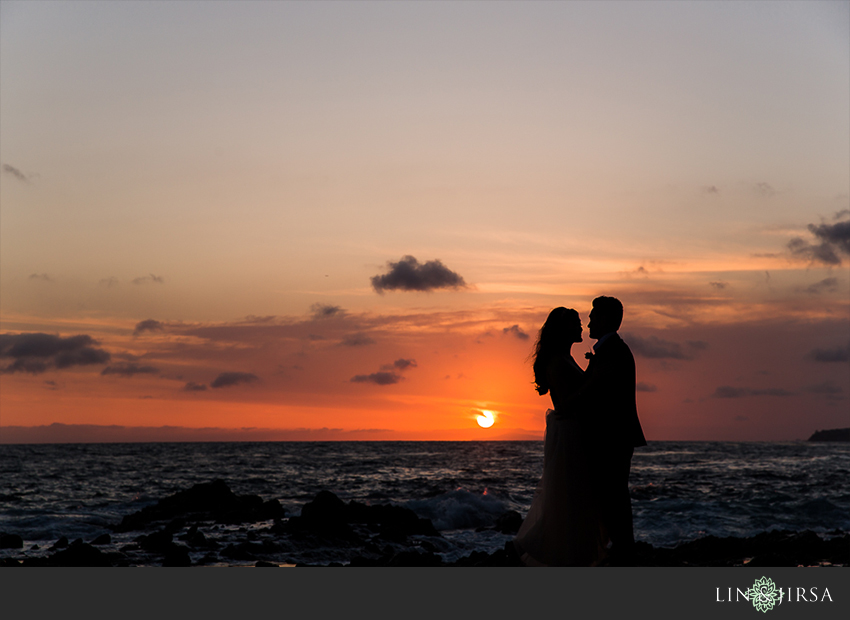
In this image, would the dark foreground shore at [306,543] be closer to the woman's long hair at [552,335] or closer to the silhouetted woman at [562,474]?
the silhouetted woman at [562,474]

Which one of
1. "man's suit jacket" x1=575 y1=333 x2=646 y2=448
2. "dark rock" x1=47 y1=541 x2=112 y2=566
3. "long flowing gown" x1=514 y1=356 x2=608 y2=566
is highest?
"man's suit jacket" x1=575 y1=333 x2=646 y2=448

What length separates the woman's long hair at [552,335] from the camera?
6.90 meters

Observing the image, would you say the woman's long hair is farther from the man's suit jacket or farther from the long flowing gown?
the man's suit jacket

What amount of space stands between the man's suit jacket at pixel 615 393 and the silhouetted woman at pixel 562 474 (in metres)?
0.29

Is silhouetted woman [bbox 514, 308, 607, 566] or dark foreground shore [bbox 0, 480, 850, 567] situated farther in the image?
dark foreground shore [bbox 0, 480, 850, 567]

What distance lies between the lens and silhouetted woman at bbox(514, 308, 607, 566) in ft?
22.6
